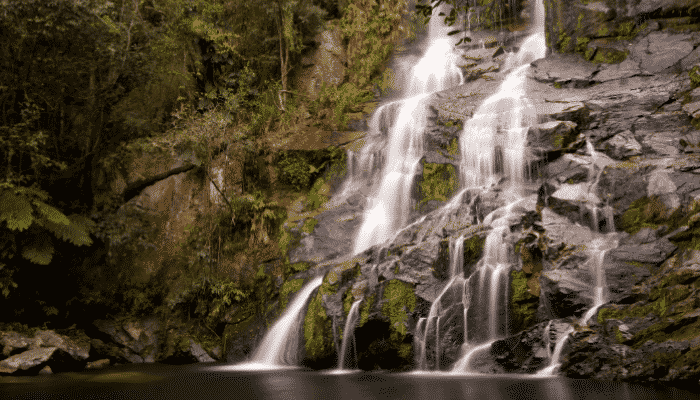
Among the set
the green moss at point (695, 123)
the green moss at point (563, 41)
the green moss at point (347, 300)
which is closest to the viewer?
the green moss at point (347, 300)

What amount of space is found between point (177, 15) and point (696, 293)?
1282 cm

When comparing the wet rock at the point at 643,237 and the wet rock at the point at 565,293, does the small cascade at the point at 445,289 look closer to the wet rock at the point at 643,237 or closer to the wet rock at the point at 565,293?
the wet rock at the point at 565,293

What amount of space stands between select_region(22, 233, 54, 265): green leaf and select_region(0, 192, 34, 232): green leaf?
893mm

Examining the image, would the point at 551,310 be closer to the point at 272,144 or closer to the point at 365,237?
the point at 365,237

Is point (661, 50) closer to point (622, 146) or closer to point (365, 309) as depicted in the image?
point (622, 146)

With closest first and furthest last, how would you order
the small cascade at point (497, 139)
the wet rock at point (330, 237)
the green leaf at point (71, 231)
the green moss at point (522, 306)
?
the green moss at point (522, 306)
the green leaf at point (71, 231)
the small cascade at point (497, 139)
the wet rock at point (330, 237)

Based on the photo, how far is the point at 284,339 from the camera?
7996 mm

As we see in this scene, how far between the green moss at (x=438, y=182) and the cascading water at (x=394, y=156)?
30cm

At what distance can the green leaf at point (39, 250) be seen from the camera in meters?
8.64

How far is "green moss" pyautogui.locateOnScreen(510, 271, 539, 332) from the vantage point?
6.31 meters

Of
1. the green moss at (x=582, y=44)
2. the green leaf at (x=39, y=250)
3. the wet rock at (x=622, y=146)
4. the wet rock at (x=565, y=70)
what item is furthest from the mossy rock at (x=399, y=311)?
the green moss at (x=582, y=44)

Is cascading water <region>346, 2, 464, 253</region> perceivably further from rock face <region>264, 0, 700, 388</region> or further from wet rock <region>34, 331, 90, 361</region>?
wet rock <region>34, 331, 90, 361</region>

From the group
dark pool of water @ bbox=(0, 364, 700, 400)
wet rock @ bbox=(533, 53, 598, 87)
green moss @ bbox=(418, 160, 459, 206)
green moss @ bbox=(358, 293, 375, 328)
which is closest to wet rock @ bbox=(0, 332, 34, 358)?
dark pool of water @ bbox=(0, 364, 700, 400)

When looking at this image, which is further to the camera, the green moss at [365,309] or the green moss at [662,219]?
the green moss at [365,309]
